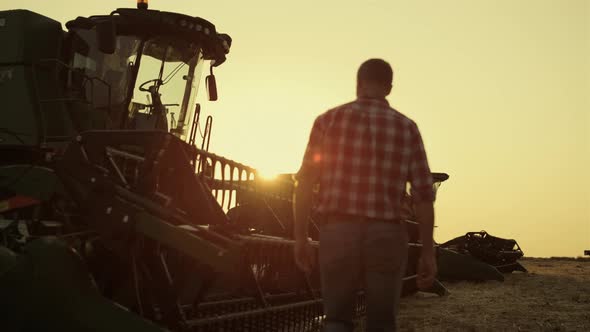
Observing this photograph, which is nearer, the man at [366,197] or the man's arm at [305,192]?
the man at [366,197]

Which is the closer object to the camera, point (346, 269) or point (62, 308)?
point (346, 269)

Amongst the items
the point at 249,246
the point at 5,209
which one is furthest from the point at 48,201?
the point at 249,246

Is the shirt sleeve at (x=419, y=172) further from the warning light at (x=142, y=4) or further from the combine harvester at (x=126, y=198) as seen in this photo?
the warning light at (x=142, y=4)

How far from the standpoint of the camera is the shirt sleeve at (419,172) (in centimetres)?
326

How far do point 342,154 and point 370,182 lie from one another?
183 millimetres

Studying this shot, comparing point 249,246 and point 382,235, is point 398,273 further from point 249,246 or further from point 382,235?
point 249,246

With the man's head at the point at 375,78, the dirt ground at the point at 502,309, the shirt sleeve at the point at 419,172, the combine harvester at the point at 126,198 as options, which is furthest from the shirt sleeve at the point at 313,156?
the dirt ground at the point at 502,309

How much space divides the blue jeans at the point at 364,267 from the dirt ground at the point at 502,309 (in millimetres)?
4524

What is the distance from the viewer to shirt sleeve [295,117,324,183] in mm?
3295

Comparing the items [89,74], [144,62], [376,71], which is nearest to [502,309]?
[144,62]

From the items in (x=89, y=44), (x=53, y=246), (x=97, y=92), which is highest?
(x=89, y=44)

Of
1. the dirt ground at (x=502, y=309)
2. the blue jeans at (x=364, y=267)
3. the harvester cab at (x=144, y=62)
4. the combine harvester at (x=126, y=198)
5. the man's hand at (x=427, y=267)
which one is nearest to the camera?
the blue jeans at (x=364, y=267)

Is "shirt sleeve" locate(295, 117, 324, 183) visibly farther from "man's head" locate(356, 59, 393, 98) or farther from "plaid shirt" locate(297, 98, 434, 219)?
"man's head" locate(356, 59, 393, 98)

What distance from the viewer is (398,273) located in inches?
122
